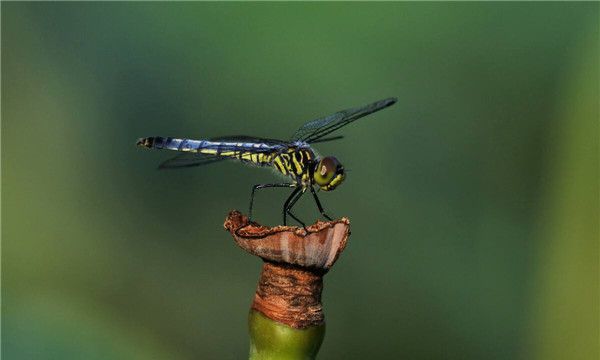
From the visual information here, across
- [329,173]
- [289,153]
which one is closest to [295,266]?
[329,173]

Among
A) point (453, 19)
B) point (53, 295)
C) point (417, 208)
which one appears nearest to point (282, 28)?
point (453, 19)

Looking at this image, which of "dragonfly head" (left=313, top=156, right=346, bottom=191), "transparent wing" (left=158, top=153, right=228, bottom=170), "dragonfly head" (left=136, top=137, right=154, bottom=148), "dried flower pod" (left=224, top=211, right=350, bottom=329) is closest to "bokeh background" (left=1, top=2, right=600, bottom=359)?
"dragonfly head" (left=136, top=137, right=154, bottom=148)

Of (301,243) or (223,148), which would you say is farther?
(223,148)

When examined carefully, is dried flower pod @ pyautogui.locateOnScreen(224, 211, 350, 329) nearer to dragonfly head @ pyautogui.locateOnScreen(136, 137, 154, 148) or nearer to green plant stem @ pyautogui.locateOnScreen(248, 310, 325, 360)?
green plant stem @ pyautogui.locateOnScreen(248, 310, 325, 360)

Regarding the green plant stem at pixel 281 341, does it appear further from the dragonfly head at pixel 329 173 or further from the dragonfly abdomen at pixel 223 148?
the dragonfly abdomen at pixel 223 148

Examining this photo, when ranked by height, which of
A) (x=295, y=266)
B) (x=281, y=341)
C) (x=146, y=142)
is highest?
(x=146, y=142)

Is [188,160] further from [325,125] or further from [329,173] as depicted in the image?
[329,173]

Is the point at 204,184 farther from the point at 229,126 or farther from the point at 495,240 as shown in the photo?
the point at 495,240
